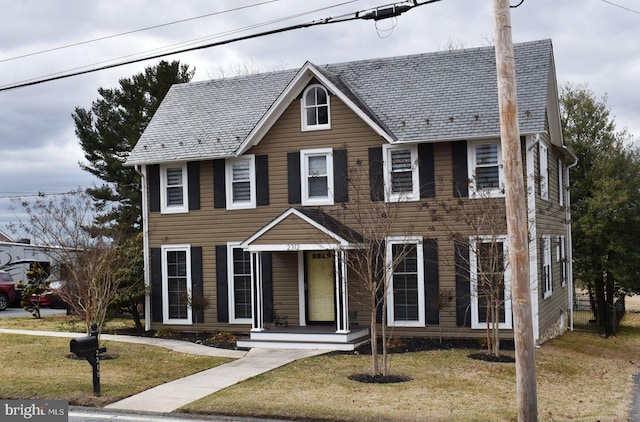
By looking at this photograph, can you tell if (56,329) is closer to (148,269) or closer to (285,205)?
(148,269)

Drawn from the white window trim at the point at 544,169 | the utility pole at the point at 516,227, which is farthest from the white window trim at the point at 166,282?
the utility pole at the point at 516,227

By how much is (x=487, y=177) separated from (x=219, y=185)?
7.83 m

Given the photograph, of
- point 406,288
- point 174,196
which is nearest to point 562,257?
point 406,288

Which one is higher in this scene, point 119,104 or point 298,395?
point 119,104

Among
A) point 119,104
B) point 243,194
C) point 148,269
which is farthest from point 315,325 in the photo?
point 119,104

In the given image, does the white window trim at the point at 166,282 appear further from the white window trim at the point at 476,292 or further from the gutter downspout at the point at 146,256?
the white window trim at the point at 476,292

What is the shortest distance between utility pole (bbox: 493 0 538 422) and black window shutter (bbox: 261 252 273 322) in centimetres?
1204

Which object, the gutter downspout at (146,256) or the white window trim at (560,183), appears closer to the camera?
the gutter downspout at (146,256)

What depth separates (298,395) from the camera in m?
12.0

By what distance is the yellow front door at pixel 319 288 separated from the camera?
20.3 metres

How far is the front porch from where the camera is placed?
58.9 feet

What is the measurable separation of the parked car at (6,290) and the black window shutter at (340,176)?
17.2m

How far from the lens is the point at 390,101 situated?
2080cm

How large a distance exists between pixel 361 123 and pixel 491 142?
3.56 meters
